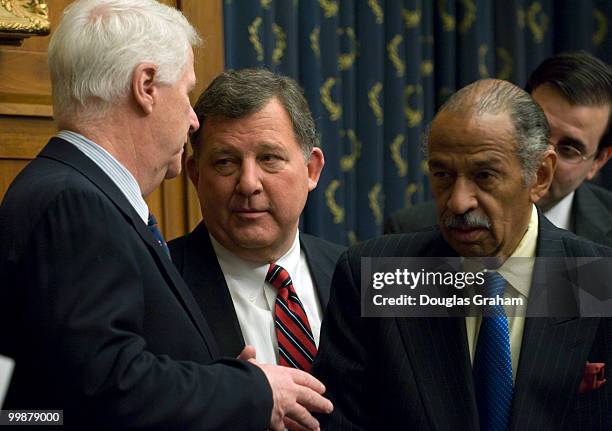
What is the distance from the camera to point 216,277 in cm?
250

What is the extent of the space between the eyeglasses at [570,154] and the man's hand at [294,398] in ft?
4.88

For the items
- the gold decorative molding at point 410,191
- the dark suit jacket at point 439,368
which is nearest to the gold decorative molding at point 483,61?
the gold decorative molding at point 410,191

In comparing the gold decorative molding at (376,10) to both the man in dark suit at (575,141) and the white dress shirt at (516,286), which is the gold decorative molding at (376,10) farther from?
the white dress shirt at (516,286)

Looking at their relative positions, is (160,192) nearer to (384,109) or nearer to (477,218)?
(384,109)

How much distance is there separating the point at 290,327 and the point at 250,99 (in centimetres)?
60

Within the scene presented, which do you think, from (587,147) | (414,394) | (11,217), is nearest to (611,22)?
(587,147)

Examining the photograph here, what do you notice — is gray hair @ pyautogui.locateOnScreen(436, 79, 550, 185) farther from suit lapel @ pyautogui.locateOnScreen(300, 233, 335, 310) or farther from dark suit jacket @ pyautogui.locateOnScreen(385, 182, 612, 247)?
dark suit jacket @ pyautogui.locateOnScreen(385, 182, 612, 247)

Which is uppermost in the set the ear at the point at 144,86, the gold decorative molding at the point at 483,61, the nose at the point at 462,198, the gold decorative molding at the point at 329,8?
the gold decorative molding at the point at 329,8

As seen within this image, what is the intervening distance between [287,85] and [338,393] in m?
0.93

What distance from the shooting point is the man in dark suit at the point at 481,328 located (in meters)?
1.97

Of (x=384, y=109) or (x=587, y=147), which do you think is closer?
(x=587, y=147)

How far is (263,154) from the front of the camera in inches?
98.9

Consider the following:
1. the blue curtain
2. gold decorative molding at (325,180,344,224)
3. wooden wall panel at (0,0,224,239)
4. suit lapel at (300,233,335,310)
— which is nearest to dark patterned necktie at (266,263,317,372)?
suit lapel at (300,233,335,310)

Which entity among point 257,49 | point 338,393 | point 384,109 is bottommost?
point 338,393
